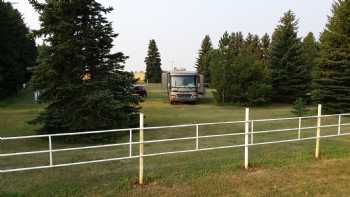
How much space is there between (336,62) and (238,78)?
9347 millimetres

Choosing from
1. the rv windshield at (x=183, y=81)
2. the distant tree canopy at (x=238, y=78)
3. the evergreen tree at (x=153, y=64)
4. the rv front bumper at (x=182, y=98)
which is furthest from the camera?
the evergreen tree at (x=153, y=64)

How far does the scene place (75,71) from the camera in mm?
13531

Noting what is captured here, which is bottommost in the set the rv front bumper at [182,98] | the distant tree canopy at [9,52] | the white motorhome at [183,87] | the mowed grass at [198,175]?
the mowed grass at [198,175]

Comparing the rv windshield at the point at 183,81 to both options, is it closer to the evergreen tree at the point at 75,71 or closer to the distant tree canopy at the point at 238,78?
the distant tree canopy at the point at 238,78

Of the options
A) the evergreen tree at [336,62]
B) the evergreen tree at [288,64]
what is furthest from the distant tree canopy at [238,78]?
the evergreen tree at [336,62]

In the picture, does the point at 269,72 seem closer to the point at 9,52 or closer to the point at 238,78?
the point at 238,78

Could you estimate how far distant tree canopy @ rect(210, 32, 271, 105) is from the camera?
29500 millimetres

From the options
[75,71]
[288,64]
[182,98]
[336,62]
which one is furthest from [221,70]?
[75,71]

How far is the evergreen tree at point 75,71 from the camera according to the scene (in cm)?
1312

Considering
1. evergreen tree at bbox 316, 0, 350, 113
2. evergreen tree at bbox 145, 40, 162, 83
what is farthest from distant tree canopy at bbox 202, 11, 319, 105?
evergreen tree at bbox 145, 40, 162, 83

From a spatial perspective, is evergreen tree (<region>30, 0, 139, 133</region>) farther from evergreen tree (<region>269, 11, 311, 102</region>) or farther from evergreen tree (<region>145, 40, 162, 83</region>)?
evergreen tree (<region>145, 40, 162, 83</region>)

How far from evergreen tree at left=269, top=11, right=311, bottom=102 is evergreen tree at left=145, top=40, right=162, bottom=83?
49603mm

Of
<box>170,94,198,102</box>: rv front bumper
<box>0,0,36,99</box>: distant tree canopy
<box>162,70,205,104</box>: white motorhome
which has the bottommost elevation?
<box>170,94,198,102</box>: rv front bumper

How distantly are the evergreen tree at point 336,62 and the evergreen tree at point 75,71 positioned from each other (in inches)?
562
